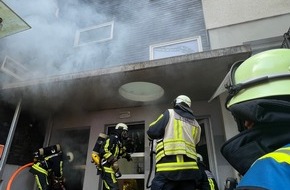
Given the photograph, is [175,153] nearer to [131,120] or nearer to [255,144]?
[255,144]

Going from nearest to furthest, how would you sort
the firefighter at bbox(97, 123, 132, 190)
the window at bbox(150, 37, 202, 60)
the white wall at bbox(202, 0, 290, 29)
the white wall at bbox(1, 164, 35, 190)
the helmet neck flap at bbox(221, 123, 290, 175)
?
1. the helmet neck flap at bbox(221, 123, 290, 175)
2. the firefighter at bbox(97, 123, 132, 190)
3. the white wall at bbox(1, 164, 35, 190)
4. the white wall at bbox(202, 0, 290, 29)
5. the window at bbox(150, 37, 202, 60)

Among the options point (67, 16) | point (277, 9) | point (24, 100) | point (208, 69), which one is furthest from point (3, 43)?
point (277, 9)

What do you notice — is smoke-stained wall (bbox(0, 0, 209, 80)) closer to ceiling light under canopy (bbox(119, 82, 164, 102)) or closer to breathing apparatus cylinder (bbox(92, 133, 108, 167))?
ceiling light under canopy (bbox(119, 82, 164, 102))

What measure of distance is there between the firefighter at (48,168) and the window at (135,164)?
1103 mm

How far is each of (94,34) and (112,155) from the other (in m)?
4.28

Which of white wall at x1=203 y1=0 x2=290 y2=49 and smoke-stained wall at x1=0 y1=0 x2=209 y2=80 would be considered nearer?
white wall at x1=203 y1=0 x2=290 y2=49

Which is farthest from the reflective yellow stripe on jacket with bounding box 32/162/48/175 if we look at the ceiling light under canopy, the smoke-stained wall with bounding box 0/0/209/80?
the ceiling light under canopy

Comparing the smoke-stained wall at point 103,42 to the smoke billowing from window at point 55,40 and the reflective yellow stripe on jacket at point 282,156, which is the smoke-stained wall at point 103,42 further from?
the reflective yellow stripe on jacket at point 282,156

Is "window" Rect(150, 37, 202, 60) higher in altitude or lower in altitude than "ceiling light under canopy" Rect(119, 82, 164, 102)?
higher

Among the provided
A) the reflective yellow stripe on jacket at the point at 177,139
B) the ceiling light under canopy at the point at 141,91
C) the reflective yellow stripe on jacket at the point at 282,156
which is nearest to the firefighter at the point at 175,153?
the reflective yellow stripe on jacket at the point at 177,139

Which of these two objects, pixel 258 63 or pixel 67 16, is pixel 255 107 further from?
pixel 67 16

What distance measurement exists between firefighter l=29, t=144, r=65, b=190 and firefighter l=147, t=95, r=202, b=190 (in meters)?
2.87

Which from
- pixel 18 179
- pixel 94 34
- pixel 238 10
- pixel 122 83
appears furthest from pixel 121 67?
pixel 94 34

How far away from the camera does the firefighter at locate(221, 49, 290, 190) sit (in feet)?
2.15
